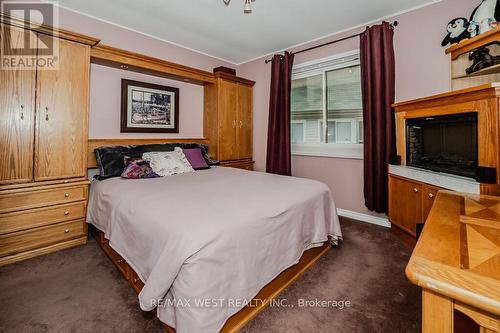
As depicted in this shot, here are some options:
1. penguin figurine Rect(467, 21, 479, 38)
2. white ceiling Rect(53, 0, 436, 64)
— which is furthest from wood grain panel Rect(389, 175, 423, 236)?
white ceiling Rect(53, 0, 436, 64)

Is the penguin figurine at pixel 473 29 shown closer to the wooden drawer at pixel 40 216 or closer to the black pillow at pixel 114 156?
the black pillow at pixel 114 156

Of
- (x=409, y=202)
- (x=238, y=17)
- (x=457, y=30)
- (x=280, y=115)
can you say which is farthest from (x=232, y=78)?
(x=409, y=202)

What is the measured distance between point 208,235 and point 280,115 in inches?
117

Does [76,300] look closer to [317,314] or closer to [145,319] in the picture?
[145,319]

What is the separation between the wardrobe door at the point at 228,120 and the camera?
3.96m

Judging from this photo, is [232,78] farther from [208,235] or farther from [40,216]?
[208,235]

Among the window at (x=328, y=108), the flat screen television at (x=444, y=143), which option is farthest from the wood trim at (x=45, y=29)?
the flat screen television at (x=444, y=143)

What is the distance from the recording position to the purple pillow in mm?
3250

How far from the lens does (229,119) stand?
13.4ft

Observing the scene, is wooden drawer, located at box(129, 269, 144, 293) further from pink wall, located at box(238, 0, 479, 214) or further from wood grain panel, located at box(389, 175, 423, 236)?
pink wall, located at box(238, 0, 479, 214)

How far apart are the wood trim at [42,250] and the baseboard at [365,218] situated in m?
3.23

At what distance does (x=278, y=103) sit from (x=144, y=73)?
201 cm

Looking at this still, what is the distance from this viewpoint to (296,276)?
192cm

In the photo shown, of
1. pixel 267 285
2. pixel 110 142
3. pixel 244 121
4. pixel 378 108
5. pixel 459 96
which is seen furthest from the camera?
pixel 244 121
